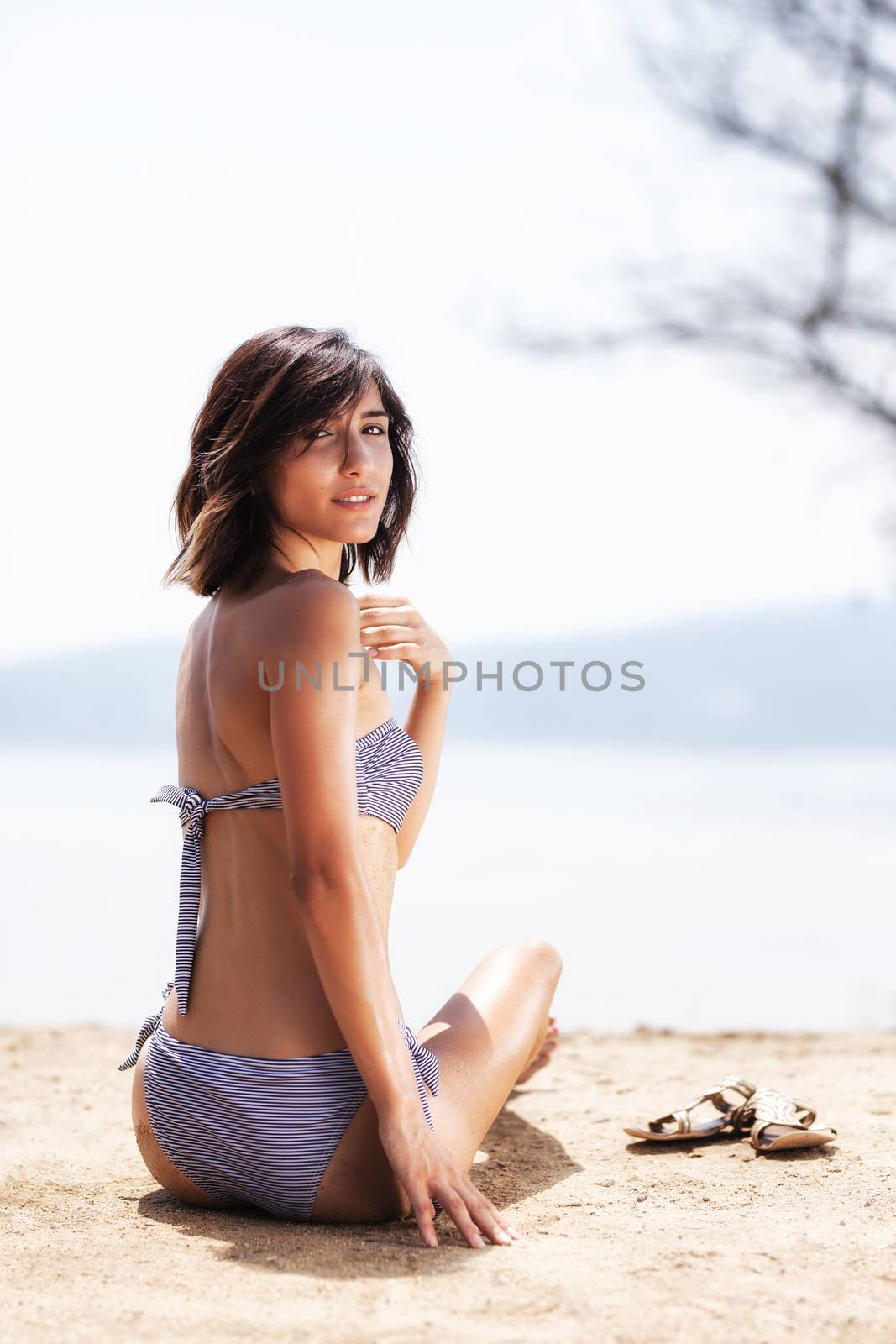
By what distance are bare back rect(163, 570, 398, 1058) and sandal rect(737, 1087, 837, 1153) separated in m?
0.86

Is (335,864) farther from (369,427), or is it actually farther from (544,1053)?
(544,1053)

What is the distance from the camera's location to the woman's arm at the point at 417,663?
6.85 feet

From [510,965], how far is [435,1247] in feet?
1.95

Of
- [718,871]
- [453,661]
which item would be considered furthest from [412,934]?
[453,661]

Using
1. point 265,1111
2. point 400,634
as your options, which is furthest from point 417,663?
point 265,1111

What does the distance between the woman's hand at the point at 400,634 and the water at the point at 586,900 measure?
1.76m

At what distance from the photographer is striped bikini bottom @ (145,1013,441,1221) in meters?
1.75

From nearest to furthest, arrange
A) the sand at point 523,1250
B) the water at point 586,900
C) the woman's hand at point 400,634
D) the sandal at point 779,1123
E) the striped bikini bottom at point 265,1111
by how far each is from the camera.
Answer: the sand at point 523,1250
the striped bikini bottom at point 265,1111
the woman's hand at point 400,634
the sandal at point 779,1123
the water at point 586,900

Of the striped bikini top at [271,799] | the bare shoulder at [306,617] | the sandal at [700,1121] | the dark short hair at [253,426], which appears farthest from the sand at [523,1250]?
the dark short hair at [253,426]

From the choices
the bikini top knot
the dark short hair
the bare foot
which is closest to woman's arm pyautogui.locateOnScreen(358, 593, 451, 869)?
the dark short hair

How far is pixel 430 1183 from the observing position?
1677mm

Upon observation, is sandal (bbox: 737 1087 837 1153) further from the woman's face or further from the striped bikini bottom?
the woman's face

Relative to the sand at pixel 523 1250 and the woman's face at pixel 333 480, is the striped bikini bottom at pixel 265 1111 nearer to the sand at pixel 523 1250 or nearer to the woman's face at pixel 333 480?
the sand at pixel 523 1250

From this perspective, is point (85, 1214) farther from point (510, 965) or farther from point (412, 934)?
point (412, 934)
